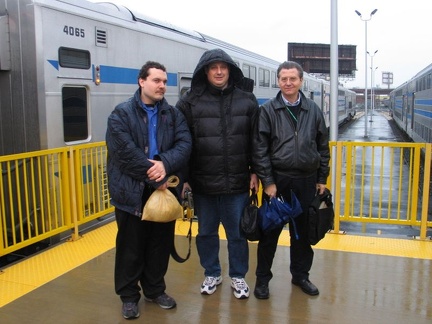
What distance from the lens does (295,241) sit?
3.84 metres

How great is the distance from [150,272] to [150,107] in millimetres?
1252

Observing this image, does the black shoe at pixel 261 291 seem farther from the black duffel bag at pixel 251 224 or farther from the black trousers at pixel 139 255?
the black trousers at pixel 139 255

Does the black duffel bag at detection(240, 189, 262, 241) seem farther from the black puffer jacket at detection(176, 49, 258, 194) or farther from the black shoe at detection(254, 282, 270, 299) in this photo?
the black shoe at detection(254, 282, 270, 299)

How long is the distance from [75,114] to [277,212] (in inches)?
124

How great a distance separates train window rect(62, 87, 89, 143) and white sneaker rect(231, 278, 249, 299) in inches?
112

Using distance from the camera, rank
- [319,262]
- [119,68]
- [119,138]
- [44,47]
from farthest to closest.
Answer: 1. [119,68]
2. [44,47]
3. [319,262]
4. [119,138]

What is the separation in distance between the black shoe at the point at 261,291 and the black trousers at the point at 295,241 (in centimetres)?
4

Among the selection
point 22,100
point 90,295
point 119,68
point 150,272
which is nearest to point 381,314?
point 150,272

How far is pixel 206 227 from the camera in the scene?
3785 millimetres

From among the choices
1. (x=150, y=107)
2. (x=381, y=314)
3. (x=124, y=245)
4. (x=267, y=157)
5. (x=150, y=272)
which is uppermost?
(x=150, y=107)

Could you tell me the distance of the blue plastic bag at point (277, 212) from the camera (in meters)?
3.51

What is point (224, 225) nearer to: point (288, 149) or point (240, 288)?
point (240, 288)

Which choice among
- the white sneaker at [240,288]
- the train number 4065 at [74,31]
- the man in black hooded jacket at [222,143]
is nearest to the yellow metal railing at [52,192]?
the train number 4065 at [74,31]

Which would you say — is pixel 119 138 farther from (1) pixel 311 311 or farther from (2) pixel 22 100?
(2) pixel 22 100
